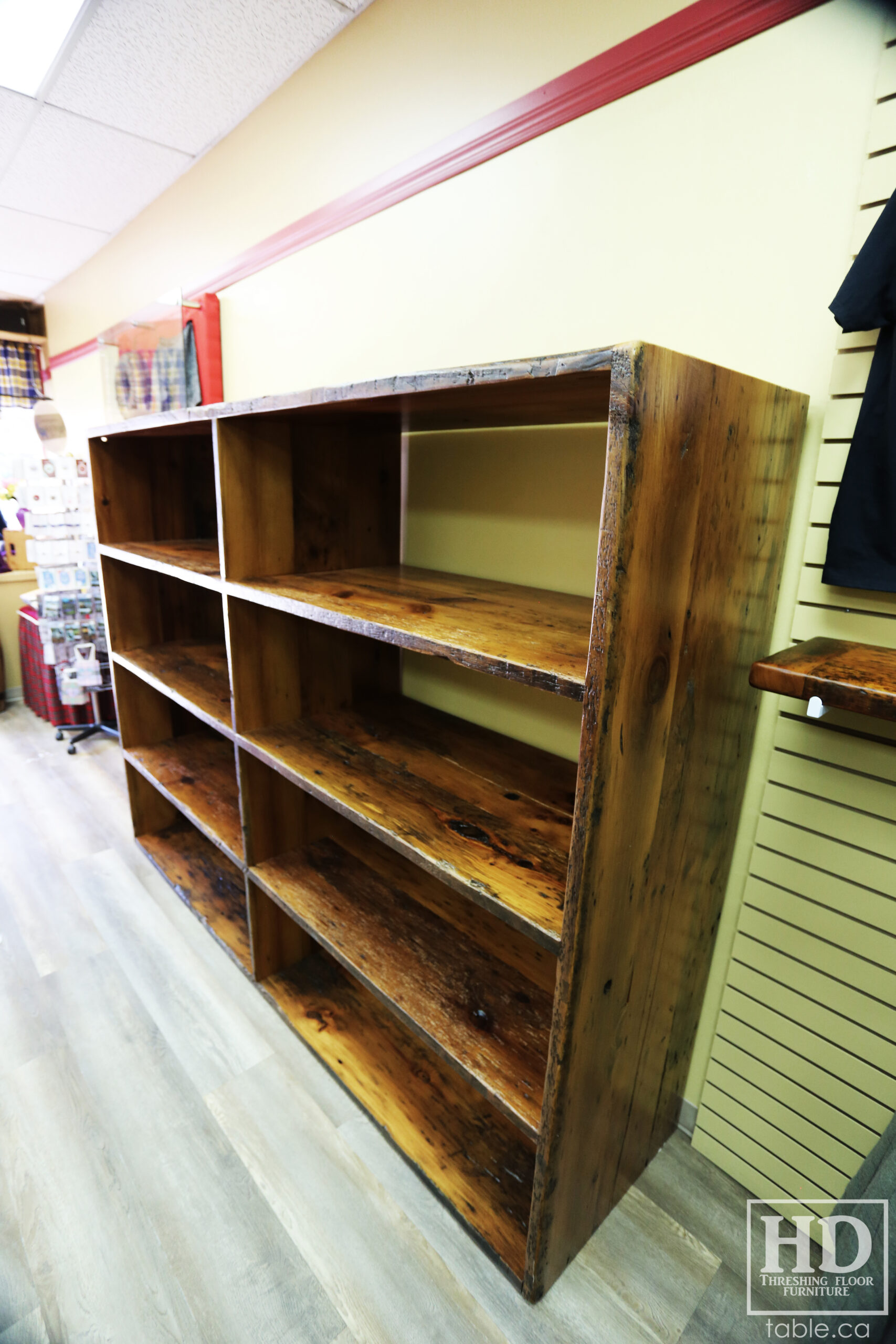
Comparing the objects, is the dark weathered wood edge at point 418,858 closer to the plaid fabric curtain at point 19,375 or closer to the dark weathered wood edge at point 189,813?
the dark weathered wood edge at point 189,813

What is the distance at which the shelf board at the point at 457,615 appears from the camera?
95cm

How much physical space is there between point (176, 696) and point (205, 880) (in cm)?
80

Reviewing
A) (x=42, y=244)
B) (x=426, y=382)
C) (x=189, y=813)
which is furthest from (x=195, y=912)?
(x=42, y=244)

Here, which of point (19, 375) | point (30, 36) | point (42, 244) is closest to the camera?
point (30, 36)

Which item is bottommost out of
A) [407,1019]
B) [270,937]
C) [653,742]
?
[270,937]

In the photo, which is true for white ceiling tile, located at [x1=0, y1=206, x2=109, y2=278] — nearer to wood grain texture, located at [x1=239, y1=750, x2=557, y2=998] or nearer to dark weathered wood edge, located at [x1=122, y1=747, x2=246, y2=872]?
dark weathered wood edge, located at [x1=122, y1=747, x2=246, y2=872]

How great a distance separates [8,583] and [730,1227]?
16.0 feet

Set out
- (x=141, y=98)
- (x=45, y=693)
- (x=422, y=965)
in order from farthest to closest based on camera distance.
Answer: (x=45, y=693) → (x=141, y=98) → (x=422, y=965)

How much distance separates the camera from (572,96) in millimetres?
1307

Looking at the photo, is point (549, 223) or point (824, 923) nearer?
point (824, 923)

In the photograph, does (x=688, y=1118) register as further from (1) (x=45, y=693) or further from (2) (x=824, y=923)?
(1) (x=45, y=693)

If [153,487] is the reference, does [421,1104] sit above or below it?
below

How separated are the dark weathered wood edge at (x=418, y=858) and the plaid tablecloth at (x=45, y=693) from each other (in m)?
2.73

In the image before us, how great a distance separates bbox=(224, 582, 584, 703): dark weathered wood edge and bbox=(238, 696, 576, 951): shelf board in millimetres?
325
